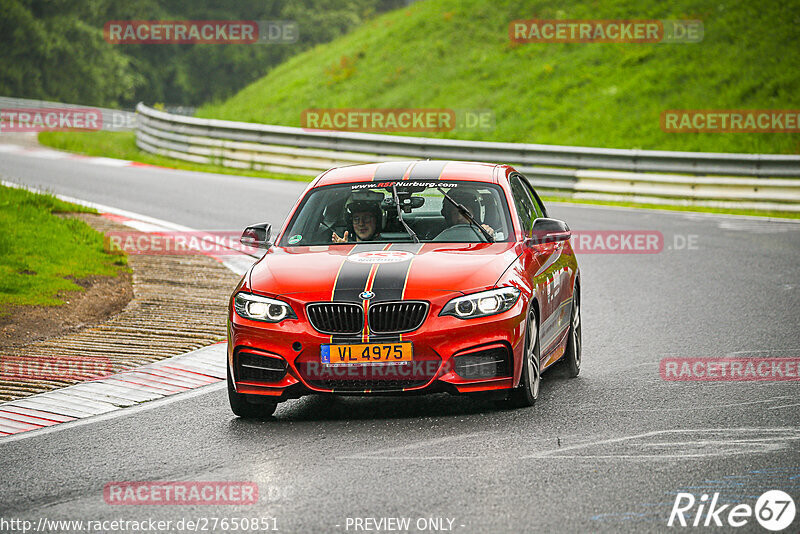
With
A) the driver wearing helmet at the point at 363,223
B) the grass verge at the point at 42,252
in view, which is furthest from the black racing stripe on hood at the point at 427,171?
the grass verge at the point at 42,252

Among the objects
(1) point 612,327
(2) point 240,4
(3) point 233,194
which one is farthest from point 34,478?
(2) point 240,4

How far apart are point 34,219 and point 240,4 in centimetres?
6852

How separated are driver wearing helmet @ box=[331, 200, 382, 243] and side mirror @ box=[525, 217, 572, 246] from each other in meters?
1.10

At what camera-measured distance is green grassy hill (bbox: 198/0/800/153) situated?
28.5m

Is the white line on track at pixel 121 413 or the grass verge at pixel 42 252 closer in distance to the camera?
the white line on track at pixel 121 413

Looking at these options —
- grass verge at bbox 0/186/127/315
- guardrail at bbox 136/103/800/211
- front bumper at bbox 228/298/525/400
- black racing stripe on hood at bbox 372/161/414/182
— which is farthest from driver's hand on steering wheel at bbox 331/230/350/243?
guardrail at bbox 136/103/800/211

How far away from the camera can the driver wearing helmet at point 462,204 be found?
8422 mm

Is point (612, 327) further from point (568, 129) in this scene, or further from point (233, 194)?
point (568, 129)

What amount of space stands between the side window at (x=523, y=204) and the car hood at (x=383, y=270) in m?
0.58
